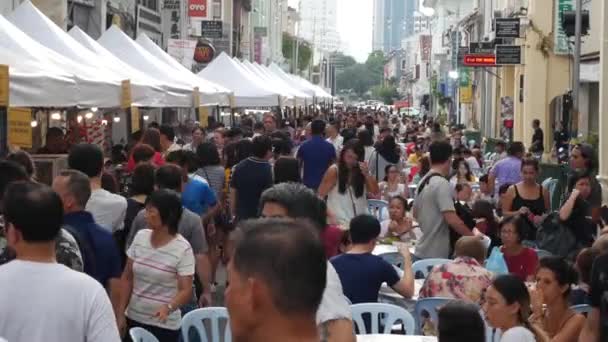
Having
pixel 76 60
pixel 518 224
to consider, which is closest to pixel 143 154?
pixel 76 60

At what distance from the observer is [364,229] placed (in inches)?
326

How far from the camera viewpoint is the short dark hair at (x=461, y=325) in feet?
18.0

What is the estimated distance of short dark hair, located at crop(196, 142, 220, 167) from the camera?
41.7 ft

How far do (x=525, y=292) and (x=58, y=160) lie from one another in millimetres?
7243

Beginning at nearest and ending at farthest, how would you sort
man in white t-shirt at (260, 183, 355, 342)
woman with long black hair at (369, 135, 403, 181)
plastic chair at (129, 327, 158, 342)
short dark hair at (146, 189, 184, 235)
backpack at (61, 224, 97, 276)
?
1. man in white t-shirt at (260, 183, 355, 342)
2. backpack at (61, 224, 97, 276)
3. plastic chair at (129, 327, 158, 342)
4. short dark hair at (146, 189, 184, 235)
5. woman with long black hair at (369, 135, 403, 181)

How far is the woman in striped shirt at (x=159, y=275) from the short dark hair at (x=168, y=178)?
5.84 ft

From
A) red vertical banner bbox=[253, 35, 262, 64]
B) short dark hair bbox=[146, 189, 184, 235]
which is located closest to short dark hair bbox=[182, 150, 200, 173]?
short dark hair bbox=[146, 189, 184, 235]

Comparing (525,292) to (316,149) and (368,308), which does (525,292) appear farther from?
(316,149)

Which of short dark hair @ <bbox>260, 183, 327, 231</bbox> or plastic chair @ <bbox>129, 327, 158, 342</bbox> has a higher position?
short dark hair @ <bbox>260, 183, 327, 231</bbox>

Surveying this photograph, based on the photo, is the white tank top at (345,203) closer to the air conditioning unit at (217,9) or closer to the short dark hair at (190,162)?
the short dark hair at (190,162)

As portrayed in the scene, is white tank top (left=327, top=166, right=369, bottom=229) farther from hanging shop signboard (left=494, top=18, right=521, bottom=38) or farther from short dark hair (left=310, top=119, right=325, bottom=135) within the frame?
hanging shop signboard (left=494, top=18, right=521, bottom=38)

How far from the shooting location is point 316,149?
15180 millimetres

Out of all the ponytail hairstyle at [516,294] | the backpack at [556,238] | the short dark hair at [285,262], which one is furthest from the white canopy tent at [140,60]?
the short dark hair at [285,262]

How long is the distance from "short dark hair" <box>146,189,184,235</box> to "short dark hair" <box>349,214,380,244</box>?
125 cm
